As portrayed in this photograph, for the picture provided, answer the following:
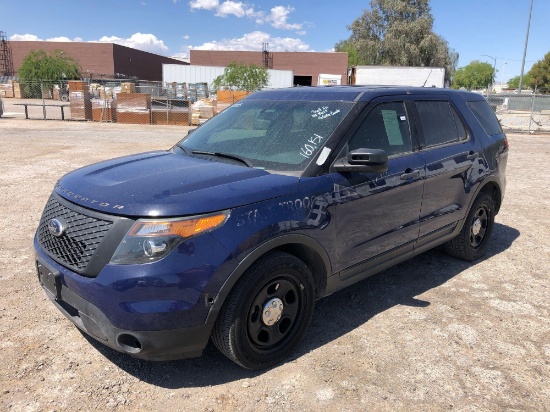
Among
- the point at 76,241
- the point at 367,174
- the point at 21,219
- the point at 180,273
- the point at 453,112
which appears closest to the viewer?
the point at 180,273

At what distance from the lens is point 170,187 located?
2.78 meters

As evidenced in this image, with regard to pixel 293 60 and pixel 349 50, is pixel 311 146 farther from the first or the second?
pixel 349 50

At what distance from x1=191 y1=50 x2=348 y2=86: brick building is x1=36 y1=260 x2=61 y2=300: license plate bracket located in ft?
182

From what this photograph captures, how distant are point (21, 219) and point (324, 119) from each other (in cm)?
464

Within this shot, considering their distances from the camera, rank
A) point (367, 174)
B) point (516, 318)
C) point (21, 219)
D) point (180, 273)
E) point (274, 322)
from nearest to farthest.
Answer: point (180, 273) < point (274, 322) < point (367, 174) < point (516, 318) < point (21, 219)

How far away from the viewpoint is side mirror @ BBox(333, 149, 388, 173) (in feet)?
10.1

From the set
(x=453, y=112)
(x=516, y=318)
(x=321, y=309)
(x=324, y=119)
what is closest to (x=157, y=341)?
(x=321, y=309)

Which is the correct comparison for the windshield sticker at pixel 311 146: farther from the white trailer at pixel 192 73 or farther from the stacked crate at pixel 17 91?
the stacked crate at pixel 17 91

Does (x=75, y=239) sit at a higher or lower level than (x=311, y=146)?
lower

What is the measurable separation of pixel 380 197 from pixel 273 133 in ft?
3.22

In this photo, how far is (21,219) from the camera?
6.06 metres

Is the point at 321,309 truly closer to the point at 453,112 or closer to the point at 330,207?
the point at 330,207

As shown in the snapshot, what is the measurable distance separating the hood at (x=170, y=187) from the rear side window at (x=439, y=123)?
70.2 inches

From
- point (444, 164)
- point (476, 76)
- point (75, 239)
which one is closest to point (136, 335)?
point (75, 239)
